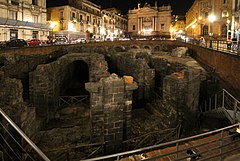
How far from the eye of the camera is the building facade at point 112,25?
59.9 m

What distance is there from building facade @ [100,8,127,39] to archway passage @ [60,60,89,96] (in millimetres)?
31479

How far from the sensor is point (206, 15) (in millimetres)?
44562

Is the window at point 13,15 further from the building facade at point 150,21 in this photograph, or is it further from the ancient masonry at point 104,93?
the building facade at point 150,21

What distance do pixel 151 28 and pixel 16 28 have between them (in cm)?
4947

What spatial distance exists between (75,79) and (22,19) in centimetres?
1754

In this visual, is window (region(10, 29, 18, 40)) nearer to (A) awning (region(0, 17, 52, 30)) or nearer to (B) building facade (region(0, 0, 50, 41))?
(B) building facade (region(0, 0, 50, 41))

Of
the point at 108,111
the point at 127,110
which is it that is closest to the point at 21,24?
the point at 127,110

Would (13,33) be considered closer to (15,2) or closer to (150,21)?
(15,2)

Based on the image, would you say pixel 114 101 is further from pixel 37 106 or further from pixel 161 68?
pixel 161 68

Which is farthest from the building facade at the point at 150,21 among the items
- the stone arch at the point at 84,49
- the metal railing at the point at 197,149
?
the metal railing at the point at 197,149

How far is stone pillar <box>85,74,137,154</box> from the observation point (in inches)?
299

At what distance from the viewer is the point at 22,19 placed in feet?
107

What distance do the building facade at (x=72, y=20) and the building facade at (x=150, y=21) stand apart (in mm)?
24199

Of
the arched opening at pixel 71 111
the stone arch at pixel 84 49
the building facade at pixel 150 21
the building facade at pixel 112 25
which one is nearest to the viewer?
the arched opening at pixel 71 111
